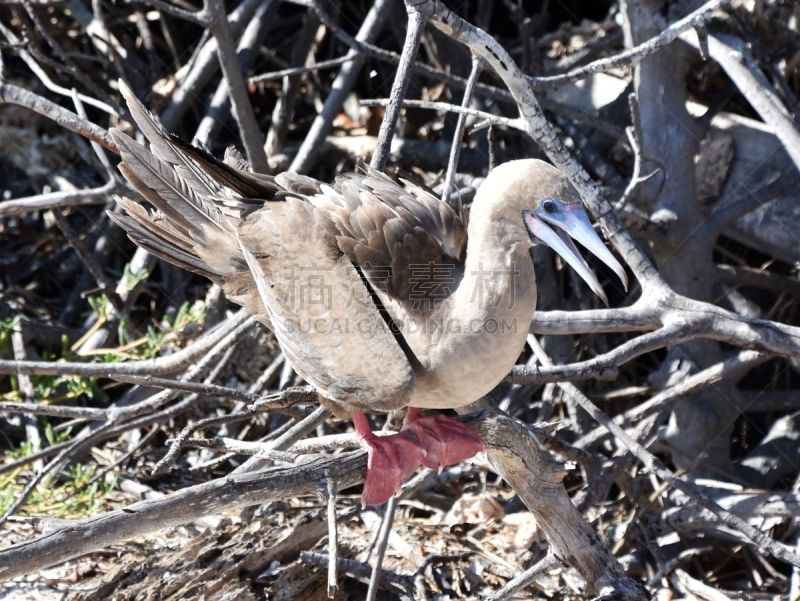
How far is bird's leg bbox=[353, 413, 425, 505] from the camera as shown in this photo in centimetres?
289

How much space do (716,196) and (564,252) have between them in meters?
2.11

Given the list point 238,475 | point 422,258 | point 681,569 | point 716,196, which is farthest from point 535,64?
point 238,475

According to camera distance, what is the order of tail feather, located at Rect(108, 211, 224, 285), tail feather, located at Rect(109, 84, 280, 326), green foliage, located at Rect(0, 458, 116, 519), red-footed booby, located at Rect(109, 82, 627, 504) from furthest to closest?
green foliage, located at Rect(0, 458, 116, 519), tail feather, located at Rect(108, 211, 224, 285), tail feather, located at Rect(109, 84, 280, 326), red-footed booby, located at Rect(109, 82, 627, 504)

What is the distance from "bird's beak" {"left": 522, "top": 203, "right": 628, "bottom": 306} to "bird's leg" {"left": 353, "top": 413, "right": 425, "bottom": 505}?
826 mm

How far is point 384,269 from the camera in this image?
3018mm

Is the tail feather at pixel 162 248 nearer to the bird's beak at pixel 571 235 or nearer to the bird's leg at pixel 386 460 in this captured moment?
the bird's leg at pixel 386 460

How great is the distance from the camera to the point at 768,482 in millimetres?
4301

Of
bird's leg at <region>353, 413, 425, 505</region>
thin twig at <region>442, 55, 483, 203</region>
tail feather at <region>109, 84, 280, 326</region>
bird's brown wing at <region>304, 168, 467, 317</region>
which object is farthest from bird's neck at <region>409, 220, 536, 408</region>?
tail feather at <region>109, 84, 280, 326</region>

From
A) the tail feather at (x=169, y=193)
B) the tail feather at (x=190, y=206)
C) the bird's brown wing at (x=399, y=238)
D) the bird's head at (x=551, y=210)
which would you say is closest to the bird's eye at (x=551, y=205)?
the bird's head at (x=551, y=210)

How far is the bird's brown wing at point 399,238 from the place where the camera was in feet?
9.82

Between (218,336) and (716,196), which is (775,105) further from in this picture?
(218,336)

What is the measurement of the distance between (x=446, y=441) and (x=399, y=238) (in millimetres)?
706

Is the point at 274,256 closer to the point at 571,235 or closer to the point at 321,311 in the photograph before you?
the point at 321,311

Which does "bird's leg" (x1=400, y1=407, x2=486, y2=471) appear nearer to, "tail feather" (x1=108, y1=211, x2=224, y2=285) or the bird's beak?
the bird's beak
